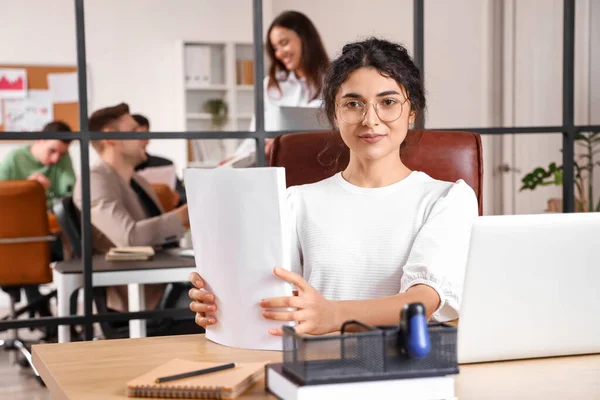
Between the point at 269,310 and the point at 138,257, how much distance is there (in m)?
1.85

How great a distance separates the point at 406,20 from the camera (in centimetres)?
554

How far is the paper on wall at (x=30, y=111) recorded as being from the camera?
22.1 feet

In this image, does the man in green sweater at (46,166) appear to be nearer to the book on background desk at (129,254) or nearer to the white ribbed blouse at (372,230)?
the book on background desk at (129,254)

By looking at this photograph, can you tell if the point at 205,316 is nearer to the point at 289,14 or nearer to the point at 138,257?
the point at 138,257

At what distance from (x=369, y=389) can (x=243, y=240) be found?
32 cm

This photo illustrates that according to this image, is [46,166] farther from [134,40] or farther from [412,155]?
[412,155]

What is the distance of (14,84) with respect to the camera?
22.2 ft

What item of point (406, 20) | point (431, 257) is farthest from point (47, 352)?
point (406, 20)

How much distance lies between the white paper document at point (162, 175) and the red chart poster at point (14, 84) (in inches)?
68.9

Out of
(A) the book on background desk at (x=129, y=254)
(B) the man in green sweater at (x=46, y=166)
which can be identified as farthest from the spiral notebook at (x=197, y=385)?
(B) the man in green sweater at (x=46, y=166)

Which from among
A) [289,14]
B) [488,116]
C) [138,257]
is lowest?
[138,257]

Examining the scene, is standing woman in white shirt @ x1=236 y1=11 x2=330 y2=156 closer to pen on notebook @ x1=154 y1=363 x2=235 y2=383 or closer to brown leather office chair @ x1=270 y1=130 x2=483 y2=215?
brown leather office chair @ x1=270 y1=130 x2=483 y2=215

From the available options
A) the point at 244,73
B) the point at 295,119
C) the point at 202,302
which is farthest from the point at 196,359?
the point at 244,73

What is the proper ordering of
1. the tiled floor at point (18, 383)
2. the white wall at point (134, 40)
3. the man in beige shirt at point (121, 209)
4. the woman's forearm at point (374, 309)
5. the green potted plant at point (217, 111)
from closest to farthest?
the woman's forearm at point (374, 309) < the man in beige shirt at point (121, 209) < the tiled floor at point (18, 383) < the white wall at point (134, 40) < the green potted plant at point (217, 111)
